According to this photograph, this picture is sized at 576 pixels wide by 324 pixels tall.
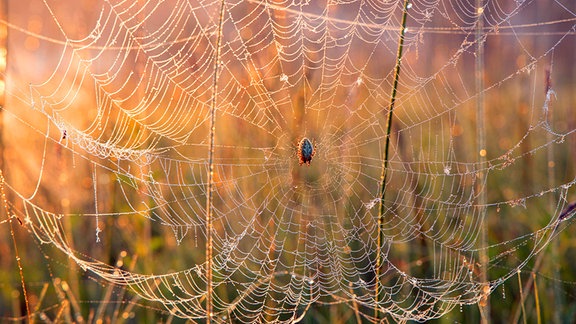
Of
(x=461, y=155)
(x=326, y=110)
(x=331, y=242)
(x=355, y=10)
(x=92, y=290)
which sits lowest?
(x=92, y=290)

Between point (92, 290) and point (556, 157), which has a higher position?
point (556, 157)

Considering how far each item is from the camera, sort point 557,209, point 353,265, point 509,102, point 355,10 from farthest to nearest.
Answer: point 355,10, point 509,102, point 353,265, point 557,209

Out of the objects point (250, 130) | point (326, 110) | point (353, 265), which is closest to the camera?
point (353, 265)

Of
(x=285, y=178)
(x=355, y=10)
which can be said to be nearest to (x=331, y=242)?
(x=285, y=178)

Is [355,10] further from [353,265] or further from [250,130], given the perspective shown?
[353,265]

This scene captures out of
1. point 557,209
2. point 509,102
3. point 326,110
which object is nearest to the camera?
point 557,209

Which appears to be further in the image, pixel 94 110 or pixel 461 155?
pixel 461 155

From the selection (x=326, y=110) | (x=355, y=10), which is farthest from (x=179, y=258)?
(x=355, y=10)

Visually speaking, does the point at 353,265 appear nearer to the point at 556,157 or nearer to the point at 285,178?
the point at 285,178

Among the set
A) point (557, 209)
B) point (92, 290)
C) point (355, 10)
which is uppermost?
point (355, 10)
